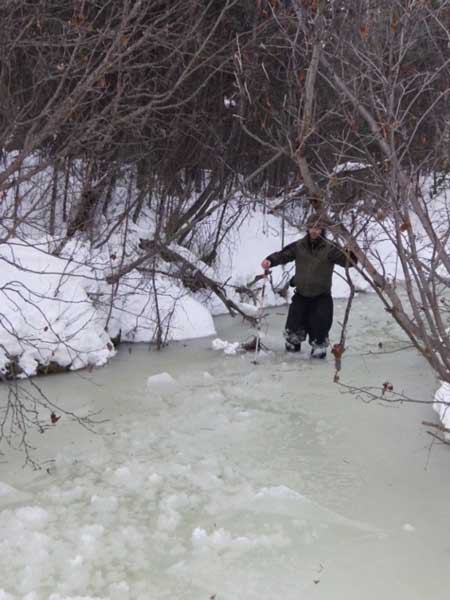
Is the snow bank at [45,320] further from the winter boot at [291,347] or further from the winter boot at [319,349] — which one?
the winter boot at [319,349]

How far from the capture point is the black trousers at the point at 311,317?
8.39 metres

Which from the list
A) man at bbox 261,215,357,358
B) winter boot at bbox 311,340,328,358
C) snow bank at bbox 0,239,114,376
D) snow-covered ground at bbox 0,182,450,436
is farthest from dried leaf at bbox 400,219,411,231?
winter boot at bbox 311,340,328,358

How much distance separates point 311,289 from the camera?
8.29 m

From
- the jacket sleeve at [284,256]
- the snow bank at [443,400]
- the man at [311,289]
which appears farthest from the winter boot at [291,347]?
the snow bank at [443,400]

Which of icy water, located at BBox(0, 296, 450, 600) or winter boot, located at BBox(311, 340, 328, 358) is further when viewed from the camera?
winter boot, located at BBox(311, 340, 328, 358)

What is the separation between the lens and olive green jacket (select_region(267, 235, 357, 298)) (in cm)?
803

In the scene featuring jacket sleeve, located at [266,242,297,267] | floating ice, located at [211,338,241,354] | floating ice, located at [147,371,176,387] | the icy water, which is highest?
jacket sleeve, located at [266,242,297,267]

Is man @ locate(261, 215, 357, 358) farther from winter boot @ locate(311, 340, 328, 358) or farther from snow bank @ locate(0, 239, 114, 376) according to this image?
snow bank @ locate(0, 239, 114, 376)

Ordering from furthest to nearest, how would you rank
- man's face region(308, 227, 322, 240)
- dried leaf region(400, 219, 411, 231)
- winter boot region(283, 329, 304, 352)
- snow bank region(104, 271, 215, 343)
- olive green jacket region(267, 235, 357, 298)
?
snow bank region(104, 271, 215, 343), winter boot region(283, 329, 304, 352), olive green jacket region(267, 235, 357, 298), man's face region(308, 227, 322, 240), dried leaf region(400, 219, 411, 231)

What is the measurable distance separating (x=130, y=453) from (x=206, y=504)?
3.21 ft

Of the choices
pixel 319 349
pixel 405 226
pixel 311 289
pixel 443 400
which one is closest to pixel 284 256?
pixel 311 289

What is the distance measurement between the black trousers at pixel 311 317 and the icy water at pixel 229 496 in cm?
93

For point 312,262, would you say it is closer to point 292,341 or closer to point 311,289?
point 311,289

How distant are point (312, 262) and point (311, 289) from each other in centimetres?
34
